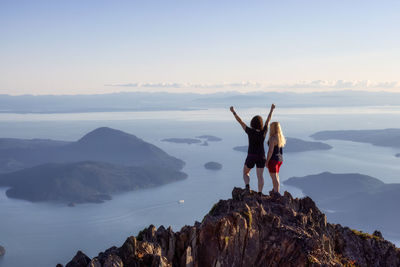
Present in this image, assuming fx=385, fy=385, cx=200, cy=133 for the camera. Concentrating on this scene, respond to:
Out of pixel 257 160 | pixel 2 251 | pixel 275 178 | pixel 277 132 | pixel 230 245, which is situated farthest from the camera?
pixel 2 251

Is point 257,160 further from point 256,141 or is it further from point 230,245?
point 230,245

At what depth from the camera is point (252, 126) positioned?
16703mm

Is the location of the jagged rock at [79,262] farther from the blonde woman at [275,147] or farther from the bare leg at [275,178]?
the bare leg at [275,178]

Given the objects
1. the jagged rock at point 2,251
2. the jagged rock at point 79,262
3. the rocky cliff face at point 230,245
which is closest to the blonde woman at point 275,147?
the rocky cliff face at point 230,245

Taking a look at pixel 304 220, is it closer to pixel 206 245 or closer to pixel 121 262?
pixel 206 245

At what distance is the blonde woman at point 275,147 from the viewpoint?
53.7 feet

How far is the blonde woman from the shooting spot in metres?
16.4

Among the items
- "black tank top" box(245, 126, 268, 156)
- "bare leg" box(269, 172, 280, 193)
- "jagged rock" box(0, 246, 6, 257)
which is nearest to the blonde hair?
"black tank top" box(245, 126, 268, 156)

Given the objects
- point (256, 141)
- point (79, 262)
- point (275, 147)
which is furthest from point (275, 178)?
point (79, 262)

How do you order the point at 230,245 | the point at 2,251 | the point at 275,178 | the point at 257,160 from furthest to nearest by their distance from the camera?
the point at 2,251 < the point at 275,178 < the point at 257,160 < the point at 230,245

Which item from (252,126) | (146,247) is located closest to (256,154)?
(252,126)

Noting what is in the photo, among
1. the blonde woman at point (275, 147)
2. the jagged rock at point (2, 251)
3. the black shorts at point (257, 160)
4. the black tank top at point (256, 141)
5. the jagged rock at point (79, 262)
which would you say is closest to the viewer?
the jagged rock at point (79, 262)

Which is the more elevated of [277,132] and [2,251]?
[277,132]

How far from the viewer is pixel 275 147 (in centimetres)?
1675
